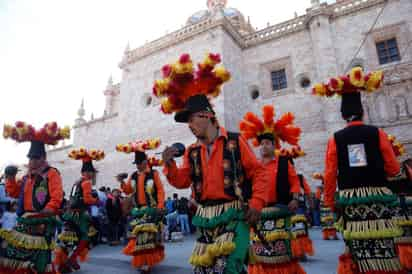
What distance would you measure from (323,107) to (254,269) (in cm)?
1233

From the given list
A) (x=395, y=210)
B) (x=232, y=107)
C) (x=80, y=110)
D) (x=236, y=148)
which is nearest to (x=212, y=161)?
(x=236, y=148)

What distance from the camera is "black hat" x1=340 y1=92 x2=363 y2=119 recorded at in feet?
10.6

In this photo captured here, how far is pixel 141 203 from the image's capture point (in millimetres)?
5508

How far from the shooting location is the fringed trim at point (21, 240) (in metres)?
3.57

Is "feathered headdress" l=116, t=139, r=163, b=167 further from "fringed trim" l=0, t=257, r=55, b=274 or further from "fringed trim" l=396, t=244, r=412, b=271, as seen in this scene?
"fringed trim" l=396, t=244, r=412, b=271

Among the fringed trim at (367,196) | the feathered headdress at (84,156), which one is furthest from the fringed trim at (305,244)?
the feathered headdress at (84,156)

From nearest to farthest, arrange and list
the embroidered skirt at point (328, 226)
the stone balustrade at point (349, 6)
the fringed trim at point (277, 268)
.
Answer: the fringed trim at point (277, 268) < the embroidered skirt at point (328, 226) < the stone balustrade at point (349, 6)

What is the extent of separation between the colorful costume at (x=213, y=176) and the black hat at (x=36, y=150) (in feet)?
8.22

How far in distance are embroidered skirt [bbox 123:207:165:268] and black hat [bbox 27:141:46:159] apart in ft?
7.32

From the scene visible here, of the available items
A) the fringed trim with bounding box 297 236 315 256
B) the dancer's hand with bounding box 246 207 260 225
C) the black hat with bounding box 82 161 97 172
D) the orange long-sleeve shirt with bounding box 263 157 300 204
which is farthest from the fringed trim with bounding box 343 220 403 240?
the black hat with bounding box 82 161 97 172

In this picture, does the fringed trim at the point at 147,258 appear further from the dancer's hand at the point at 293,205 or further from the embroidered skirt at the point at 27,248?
the dancer's hand at the point at 293,205

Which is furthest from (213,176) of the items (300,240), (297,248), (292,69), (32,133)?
(292,69)

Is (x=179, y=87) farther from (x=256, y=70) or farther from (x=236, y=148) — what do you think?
(x=256, y=70)

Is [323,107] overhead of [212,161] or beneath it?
overhead
